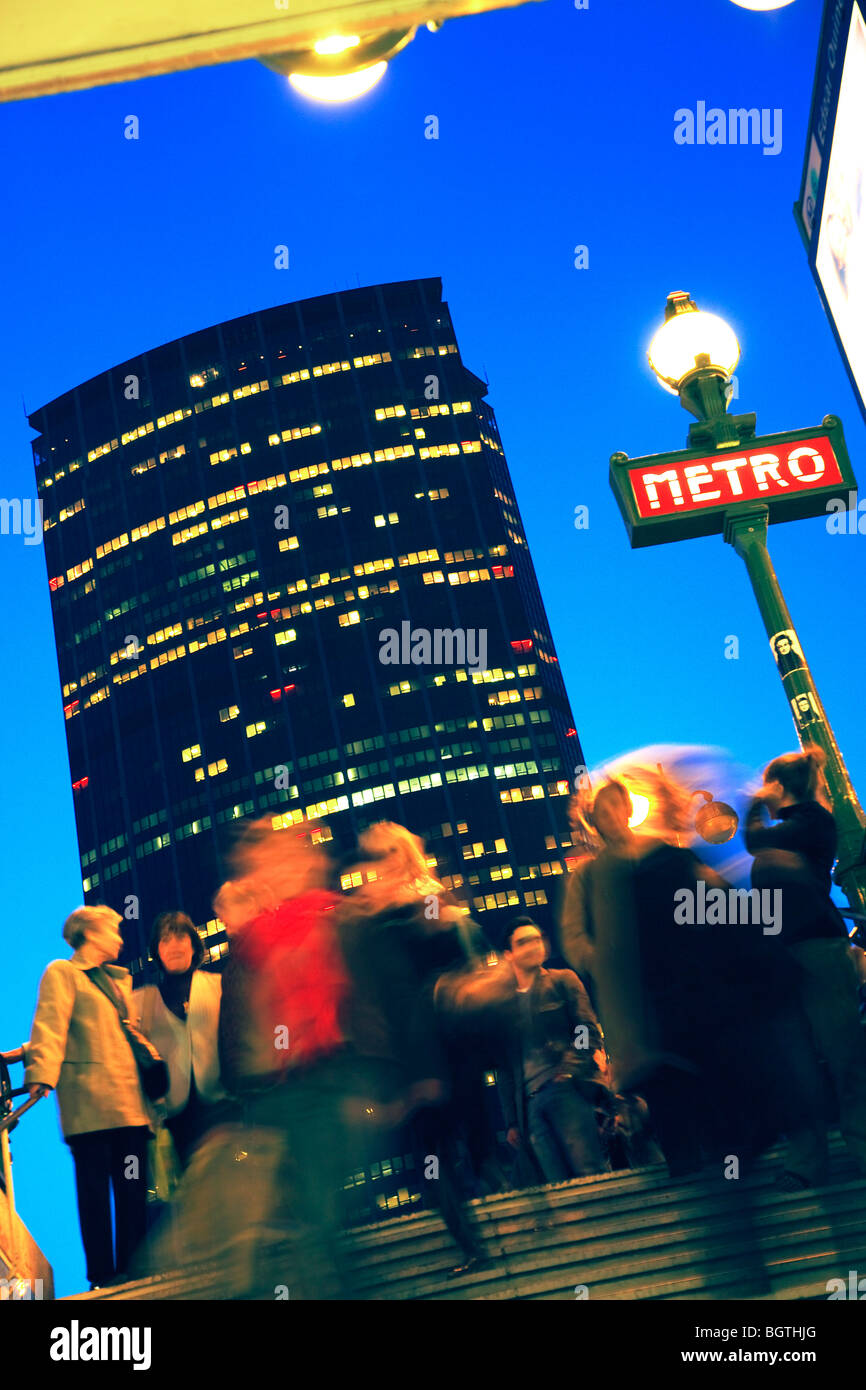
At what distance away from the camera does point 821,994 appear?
5.34 m

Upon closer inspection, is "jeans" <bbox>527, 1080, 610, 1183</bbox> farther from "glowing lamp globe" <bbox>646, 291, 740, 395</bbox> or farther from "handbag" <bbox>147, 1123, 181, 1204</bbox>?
"glowing lamp globe" <bbox>646, 291, 740, 395</bbox>

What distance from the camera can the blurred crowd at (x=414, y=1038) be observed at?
4.93m

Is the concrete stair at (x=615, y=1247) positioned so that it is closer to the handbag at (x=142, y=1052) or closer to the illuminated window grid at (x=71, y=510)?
the handbag at (x=142, y=1052)

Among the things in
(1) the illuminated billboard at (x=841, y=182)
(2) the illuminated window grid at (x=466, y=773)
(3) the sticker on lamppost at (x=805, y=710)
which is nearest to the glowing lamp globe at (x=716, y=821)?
(3) the sticker on lamppost at (x=805, y=710)

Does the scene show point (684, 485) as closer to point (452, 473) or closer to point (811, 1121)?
point (811, 1121)

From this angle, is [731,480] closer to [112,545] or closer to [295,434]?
[112,545]

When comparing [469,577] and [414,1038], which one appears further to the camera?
[469,577]

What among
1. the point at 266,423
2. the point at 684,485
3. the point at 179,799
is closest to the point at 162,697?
the point at 179,799

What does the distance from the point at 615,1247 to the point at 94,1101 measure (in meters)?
2.37

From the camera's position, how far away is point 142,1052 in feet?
20.0

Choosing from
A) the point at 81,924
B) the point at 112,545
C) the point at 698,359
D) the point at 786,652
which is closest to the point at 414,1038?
the point at 81,924

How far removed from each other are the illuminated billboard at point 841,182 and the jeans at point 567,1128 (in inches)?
372

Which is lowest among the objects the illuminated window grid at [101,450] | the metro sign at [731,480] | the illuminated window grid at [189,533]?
the metro sign at [731,480]

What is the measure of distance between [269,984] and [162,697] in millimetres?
118017
